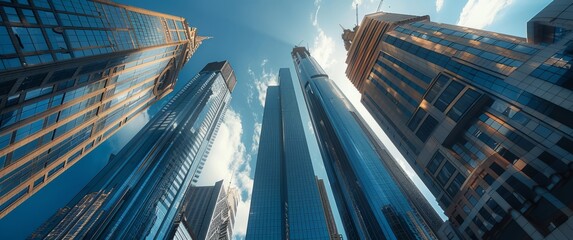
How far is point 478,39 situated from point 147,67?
90.0 m

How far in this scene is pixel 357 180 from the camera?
125 meters

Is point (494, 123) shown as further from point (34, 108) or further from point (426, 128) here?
point (34, 108)

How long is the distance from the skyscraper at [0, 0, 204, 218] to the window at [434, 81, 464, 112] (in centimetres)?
6882

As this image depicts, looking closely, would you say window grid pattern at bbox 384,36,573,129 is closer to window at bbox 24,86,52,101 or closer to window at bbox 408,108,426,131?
window at bbox 408,108,426,131

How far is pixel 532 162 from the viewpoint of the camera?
30703mm

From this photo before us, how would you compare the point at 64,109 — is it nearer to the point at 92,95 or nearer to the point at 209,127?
the point at 92,95

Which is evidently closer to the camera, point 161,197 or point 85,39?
point 85,39

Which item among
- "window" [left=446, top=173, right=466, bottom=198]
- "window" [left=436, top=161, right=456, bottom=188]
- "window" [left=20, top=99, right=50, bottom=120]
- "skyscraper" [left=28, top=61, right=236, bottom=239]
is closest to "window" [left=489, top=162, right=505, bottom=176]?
"window" [left=446, top=173, right=466, bottom=198]

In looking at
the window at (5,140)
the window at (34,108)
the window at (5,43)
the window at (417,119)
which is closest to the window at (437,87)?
the window at (417,119)

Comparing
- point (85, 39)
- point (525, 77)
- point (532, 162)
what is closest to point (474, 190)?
point (532, 162)

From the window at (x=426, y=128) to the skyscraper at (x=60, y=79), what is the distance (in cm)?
6891

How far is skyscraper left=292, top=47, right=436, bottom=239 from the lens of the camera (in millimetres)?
95062

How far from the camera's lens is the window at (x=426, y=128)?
47319mm

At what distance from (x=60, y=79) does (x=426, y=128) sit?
236 ft
